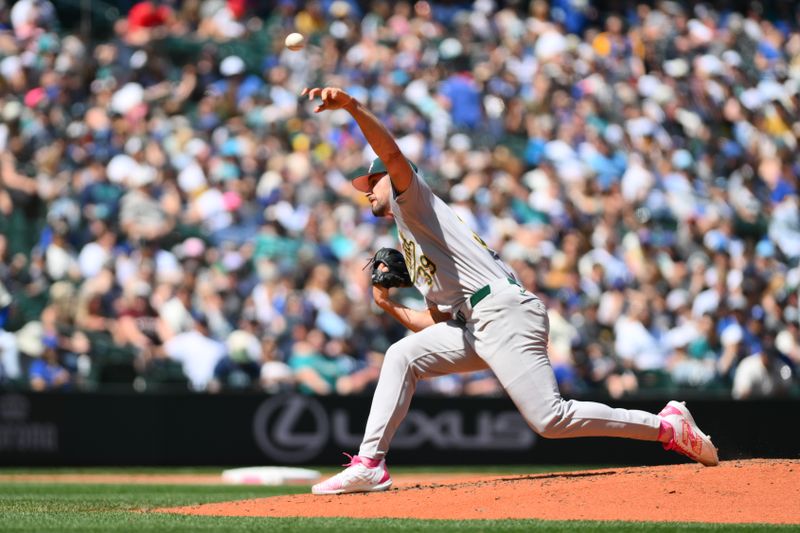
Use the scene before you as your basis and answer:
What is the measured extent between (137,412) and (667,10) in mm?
12966

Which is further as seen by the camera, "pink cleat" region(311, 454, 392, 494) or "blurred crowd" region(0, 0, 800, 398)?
"blurred crowd" region(0, 0, 800, 398)

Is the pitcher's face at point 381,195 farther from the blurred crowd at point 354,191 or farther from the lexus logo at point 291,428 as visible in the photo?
the lexus logo at point 291,428

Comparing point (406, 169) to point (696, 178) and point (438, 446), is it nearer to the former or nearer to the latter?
point (438, 446)

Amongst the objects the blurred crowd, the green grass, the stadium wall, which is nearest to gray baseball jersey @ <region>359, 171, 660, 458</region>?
the green grass

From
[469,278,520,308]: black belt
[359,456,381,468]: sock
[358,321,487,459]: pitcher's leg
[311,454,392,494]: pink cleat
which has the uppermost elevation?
[469,278,520,308]: black belt

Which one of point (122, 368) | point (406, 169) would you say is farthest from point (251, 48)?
point (406, 169)

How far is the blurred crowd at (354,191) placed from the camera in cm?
1389

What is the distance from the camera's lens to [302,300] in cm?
1448

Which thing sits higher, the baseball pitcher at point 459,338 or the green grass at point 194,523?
the baseball pitcher at point 459,338

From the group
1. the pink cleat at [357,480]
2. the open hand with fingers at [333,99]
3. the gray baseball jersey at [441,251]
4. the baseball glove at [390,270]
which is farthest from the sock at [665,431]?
the open hand with fingers at [333,99]

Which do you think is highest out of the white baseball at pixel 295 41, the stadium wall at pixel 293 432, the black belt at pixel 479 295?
the white baseball at pixel 295 41

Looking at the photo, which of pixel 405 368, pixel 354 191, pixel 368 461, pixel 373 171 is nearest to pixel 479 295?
pixel 405 368

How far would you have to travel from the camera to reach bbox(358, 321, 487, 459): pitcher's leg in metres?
7.12

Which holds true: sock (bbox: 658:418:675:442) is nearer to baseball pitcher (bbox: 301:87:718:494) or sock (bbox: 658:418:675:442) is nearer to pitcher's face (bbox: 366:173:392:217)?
baseball pitcher (bbox: 301:87:718:494)
